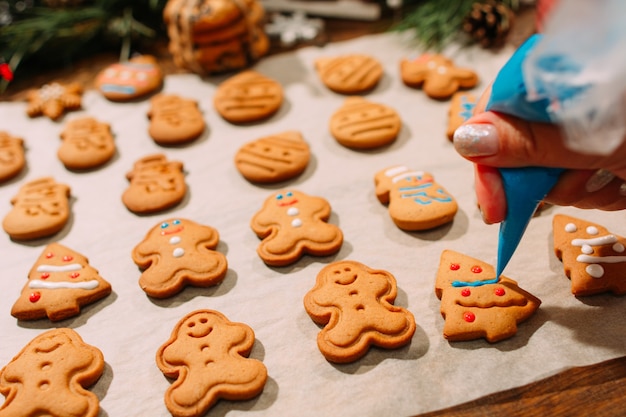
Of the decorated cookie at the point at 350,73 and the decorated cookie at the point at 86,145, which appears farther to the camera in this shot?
the decorated cookie at the point at 350,73

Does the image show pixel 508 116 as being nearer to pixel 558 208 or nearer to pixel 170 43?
pixel 558 208

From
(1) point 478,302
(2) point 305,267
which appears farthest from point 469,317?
(2) point 305,267

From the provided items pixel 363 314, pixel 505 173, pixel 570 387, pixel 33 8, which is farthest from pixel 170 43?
pixel 570 387

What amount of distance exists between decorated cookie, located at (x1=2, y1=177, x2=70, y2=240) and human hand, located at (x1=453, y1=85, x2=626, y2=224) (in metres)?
1.32

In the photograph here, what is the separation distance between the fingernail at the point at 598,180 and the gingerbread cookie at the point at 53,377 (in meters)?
1.19

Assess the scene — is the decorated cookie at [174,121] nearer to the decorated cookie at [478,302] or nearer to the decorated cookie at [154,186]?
the decorated cookie at [154,186]

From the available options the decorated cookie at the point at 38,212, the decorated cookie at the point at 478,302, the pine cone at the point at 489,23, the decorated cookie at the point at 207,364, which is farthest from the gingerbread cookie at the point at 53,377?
the pine cone at the point at 489,23

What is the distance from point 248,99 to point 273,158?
0.40 metres

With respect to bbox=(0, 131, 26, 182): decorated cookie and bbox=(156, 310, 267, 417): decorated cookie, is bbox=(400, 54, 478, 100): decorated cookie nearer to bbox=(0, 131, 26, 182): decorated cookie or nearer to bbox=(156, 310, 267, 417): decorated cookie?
bbox=(156, 310, 267, 417): decorated cookie

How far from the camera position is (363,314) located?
5.20ft

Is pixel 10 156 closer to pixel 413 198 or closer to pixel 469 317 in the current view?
pixel 413 198

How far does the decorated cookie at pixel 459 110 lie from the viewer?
2.19 metres

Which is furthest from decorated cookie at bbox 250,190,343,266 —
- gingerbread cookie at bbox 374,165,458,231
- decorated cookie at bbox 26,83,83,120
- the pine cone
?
the pine cone

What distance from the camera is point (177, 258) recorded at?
1799 millimetres
